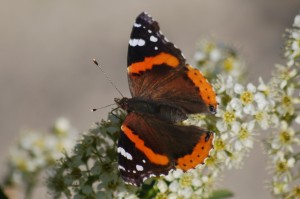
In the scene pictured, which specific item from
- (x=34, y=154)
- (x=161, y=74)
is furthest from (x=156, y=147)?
(x=34, y=154)

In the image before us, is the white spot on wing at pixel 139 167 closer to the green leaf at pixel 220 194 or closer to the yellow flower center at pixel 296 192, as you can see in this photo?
the green leaf at pixel 220 194

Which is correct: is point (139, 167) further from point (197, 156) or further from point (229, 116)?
point (229, 116)

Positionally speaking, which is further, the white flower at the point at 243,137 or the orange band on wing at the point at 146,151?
the white flower at the point at 243,137

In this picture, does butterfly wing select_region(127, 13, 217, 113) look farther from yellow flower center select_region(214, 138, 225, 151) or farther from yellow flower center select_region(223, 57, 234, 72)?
yellow flower center select_region(223, 57, 234, 72)

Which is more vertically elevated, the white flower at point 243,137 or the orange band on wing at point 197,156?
the white flower at point 243,137

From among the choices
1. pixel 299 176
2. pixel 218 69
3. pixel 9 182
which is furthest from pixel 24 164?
pixel 299 176

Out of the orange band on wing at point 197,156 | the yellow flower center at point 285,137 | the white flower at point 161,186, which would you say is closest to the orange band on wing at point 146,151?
the orange band on wing at point 197,156

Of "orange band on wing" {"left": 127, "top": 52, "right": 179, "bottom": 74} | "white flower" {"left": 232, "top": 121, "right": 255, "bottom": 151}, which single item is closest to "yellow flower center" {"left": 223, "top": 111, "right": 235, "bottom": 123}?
"white flower" {"left": 232, "top": 121, "right": 255, "bottom": 151}
